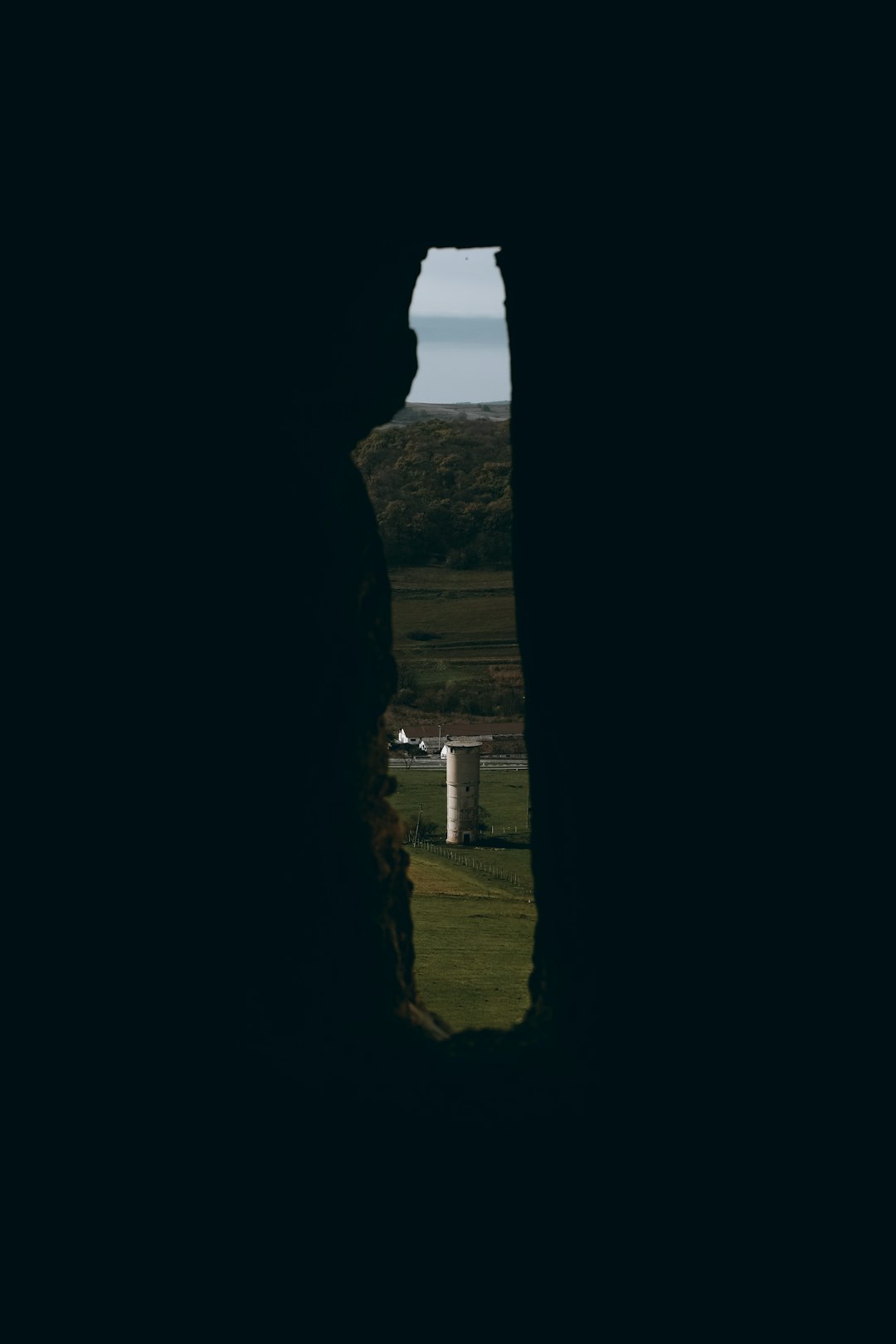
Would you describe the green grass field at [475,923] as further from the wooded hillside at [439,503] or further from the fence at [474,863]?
the wooded hillside at [439,503]

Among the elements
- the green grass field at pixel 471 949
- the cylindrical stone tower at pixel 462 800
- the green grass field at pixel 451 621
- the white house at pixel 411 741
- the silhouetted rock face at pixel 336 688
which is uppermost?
the green grass field at pixel 451 621

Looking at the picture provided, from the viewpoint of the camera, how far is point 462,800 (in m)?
38.2

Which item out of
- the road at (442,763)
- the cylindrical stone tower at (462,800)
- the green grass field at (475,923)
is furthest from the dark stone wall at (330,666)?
the road at (442,763)

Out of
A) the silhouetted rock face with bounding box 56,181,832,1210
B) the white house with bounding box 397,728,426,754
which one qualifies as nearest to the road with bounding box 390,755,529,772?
the white house with bounding box 397,728,426,754

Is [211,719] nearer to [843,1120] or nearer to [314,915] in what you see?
[314,915]

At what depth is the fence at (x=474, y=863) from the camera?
3209 centimetres

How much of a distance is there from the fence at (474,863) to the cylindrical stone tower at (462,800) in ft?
2.40

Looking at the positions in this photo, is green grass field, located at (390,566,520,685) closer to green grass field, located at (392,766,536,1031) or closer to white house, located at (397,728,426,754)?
white house, located at (397,728,426,754)

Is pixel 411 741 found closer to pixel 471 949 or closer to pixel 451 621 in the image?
pixel 451 621

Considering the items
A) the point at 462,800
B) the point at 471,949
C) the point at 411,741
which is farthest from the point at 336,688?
the point at 411,741

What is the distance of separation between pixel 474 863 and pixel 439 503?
30455 millimetres

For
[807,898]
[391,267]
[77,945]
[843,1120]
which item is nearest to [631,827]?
[807,898]

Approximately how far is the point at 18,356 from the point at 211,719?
1.42 m

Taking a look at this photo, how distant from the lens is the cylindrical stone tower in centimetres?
3800
